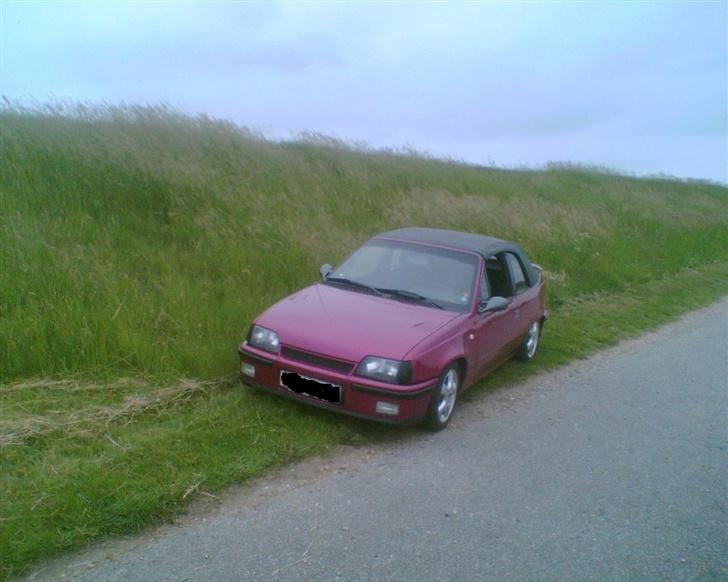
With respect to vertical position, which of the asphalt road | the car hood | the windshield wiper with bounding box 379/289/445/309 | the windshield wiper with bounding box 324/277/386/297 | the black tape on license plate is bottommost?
the asphalt road

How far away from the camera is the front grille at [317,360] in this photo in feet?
17.5

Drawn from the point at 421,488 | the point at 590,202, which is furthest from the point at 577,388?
the point at 590,202

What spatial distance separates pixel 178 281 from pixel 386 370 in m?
3.51

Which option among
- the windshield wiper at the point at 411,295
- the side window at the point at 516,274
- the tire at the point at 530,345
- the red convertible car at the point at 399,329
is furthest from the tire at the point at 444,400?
the tire at the point at 530,345

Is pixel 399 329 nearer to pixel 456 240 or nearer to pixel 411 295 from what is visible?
pixel 411 295

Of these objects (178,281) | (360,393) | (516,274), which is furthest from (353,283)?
(178,281)

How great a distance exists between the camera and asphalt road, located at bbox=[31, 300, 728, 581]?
3.67m

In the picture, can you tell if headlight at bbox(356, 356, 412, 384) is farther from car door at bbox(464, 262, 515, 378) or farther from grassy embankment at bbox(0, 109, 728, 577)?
car door at bbox(464, 262, 515, 378)

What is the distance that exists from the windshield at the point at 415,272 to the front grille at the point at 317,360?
1294 mm

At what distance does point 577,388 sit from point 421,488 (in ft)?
10.6

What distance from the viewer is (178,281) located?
7.88 m

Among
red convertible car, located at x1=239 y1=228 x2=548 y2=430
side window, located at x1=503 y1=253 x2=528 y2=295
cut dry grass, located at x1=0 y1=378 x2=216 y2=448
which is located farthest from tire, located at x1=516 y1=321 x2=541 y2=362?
cut dry grass, located at x1=0 y1=378 x2=216 y2=448

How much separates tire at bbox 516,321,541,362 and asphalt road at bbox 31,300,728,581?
1.47 m

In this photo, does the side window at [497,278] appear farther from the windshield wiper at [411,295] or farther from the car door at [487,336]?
the windshield wiper at [411,295]
